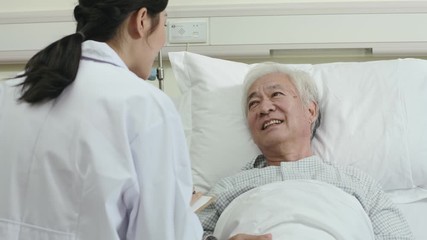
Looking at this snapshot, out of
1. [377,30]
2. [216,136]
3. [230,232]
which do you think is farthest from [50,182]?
[377,30]

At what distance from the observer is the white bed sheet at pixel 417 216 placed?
66.1 inches

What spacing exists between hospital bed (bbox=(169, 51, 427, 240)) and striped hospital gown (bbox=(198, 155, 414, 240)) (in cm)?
11

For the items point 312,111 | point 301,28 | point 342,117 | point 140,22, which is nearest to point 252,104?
point 312,111

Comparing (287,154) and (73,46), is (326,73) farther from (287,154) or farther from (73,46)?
(73,46)

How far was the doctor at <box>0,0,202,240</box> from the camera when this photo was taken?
908mm

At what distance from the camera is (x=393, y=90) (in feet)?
6.17

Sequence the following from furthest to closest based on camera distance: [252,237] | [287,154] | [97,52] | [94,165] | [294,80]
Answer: [294,80] < [287,154] < [252,237] < [97,52] < [94,165]

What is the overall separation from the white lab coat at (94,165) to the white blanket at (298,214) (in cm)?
48

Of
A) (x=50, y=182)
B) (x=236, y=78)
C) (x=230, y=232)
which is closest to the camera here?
(x=50, y=182)

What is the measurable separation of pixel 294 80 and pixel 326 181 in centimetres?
Result: 43

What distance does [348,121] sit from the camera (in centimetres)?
185

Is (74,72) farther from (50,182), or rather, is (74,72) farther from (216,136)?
(216,136)

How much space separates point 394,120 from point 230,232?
2.47ft

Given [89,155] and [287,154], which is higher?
[89,155]
